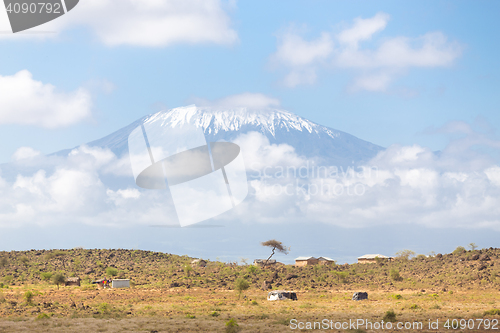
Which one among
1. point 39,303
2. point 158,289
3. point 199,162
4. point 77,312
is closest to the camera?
point 77,312

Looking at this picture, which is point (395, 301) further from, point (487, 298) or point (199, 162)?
point (199, 162)

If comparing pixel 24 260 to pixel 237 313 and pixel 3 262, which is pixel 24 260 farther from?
pixel 237 313

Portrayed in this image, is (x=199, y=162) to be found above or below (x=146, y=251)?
above

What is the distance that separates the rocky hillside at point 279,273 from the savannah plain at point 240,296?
0.54ft

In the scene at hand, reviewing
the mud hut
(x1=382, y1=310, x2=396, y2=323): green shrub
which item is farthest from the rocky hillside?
(x1=382, y1=310, x2=396, y2=323): green shrub

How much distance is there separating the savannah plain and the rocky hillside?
0.16m

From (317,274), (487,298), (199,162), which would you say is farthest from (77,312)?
(317,274)

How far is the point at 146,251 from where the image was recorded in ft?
342

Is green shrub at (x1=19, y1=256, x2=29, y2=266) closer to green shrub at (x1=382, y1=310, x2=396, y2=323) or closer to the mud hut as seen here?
the mud hut

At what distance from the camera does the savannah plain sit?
101ft

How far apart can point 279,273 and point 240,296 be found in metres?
24.7

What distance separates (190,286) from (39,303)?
82.0 feet

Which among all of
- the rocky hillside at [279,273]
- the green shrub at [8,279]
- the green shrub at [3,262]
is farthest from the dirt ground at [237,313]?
the green shrub at [3,262]

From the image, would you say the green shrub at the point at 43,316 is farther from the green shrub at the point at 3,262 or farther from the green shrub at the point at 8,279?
the green shrub at the point at 3,262
